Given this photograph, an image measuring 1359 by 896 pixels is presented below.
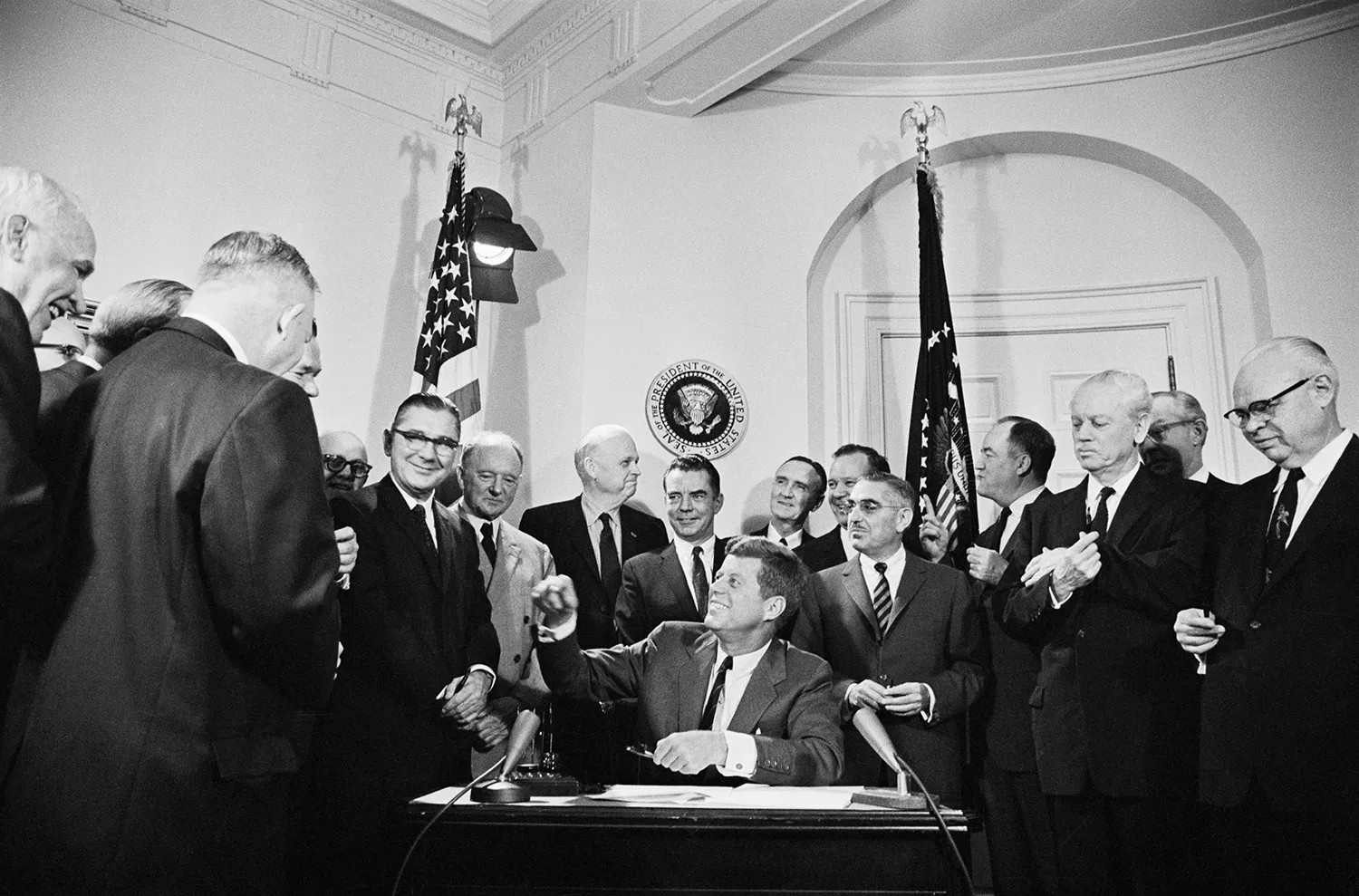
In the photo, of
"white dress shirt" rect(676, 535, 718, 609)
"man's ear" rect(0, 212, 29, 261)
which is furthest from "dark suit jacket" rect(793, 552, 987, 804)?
"man's ear" rect(0, 212, 29, 261)

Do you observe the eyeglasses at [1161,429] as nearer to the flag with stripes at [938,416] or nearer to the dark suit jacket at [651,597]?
the flag with stripes at [938,416]

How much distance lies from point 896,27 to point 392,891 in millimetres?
5645

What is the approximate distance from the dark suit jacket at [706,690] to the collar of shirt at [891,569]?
735mm

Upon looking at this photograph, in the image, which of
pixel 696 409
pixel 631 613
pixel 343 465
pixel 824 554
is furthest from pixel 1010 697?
pixel 343 465

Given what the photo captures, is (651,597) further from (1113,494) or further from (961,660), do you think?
(1113,494)

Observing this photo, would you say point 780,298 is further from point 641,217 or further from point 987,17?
point 987,17

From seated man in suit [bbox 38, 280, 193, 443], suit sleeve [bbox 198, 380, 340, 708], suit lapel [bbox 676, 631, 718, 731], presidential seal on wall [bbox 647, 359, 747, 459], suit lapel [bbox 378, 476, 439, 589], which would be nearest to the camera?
suit sleeve [bbox 198, 380, 340, 708]

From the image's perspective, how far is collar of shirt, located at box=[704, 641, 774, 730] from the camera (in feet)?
10.3

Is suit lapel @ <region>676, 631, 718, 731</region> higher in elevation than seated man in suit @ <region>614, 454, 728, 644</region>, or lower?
lower

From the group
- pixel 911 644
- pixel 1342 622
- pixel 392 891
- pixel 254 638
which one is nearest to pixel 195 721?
pixel 254 638

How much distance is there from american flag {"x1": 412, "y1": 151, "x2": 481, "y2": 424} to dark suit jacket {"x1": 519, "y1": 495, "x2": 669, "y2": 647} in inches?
41.6

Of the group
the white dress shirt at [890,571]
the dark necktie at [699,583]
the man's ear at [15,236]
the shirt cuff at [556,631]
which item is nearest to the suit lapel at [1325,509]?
the white dress shirt at [890,571]

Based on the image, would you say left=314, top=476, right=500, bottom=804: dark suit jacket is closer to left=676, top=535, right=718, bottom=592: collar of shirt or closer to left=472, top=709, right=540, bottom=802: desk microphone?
left=472, top=709, right=540, bottom=802: desk microphone

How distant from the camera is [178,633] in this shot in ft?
5.96
